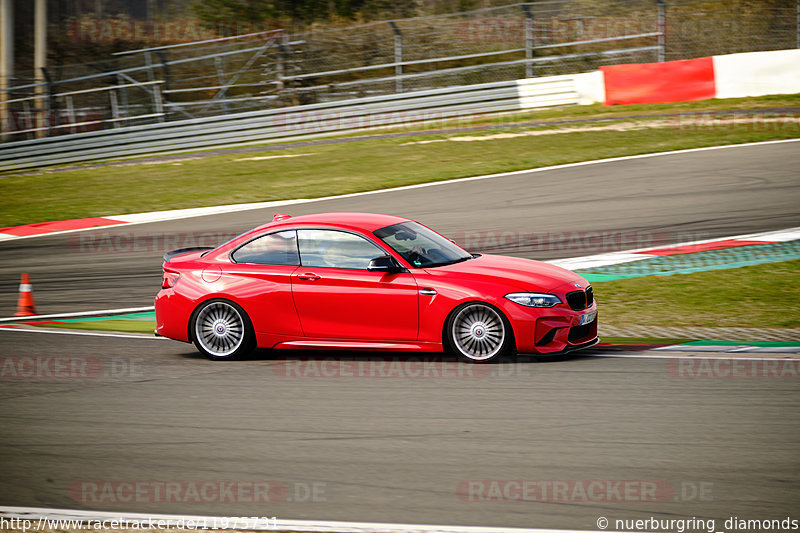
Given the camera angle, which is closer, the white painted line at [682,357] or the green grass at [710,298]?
the white painted line at [682,357]

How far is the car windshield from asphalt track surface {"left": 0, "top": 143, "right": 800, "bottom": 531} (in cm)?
95

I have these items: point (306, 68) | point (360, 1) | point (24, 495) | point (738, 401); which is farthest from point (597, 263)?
point (360, 1)

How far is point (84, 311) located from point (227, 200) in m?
7.92

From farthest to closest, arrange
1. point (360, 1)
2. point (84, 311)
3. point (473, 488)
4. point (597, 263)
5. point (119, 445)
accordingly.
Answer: point (360, 1)
point (597, 263)
point (84, 311)
point (119, 445)
point (473, 488)

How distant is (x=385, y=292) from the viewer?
8.32 m

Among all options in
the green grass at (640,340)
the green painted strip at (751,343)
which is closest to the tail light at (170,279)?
the green grass at (640,340)

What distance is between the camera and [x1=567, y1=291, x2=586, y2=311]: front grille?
323 inches

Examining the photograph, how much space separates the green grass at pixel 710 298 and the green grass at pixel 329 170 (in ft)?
27.9

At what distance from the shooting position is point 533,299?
26.3 ft

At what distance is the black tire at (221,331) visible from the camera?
344 inches

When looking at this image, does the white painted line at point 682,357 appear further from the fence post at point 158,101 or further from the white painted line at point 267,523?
the fence post at point 158,101

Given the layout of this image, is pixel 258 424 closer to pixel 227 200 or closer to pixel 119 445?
pixel 119 445

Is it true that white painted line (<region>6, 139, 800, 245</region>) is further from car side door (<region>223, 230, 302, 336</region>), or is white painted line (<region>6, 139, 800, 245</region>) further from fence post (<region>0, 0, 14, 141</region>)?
fence post (<region>0, 0, 14, 141</region>)

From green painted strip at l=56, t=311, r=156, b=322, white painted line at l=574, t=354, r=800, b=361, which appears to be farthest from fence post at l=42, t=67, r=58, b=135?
white painted line at l=574, t=354, r=800, b=361
